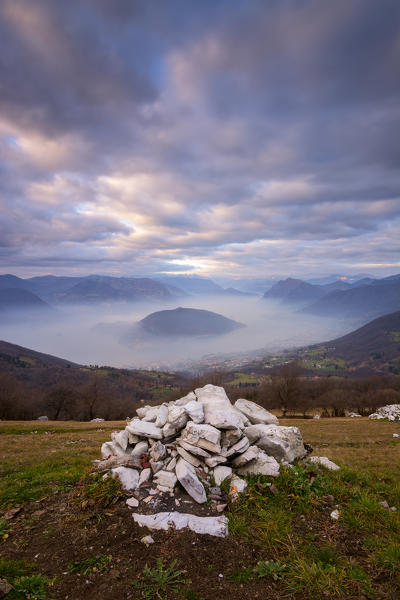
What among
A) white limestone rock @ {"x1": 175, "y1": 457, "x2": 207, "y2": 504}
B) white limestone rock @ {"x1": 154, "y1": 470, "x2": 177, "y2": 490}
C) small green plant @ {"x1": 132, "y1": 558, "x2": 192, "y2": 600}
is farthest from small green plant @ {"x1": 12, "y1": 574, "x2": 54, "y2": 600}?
white limestone rock @ {"x1": 175, "y1": 457, "x2": 207, "y2": 504}

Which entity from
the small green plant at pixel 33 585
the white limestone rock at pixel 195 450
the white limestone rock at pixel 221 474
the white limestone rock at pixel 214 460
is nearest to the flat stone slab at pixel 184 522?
the white limestone rock at pixel 221 474

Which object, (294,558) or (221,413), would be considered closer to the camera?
(294,558)

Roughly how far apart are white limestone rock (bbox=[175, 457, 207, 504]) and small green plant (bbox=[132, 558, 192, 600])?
6.25ft

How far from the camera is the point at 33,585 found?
4.82 meters

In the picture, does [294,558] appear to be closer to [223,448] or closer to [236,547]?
[236,547]

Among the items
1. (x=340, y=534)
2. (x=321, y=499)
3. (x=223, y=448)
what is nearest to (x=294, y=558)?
(x=340, y=534)

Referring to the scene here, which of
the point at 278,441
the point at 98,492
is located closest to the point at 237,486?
the point at 278,441

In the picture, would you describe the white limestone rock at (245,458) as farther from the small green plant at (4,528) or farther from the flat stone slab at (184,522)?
the small green plant at (4,528)

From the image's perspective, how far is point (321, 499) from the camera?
25.3 ft

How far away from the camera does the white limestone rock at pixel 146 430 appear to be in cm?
926

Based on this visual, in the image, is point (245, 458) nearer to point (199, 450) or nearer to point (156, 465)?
point (199, 450)

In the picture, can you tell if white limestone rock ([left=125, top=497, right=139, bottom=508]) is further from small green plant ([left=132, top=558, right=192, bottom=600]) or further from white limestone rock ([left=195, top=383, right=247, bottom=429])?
white limestone rock ([left=195, top=383, right=247, bottom=429])

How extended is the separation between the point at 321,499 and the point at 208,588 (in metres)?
4.52

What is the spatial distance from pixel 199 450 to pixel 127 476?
93.4 inches
